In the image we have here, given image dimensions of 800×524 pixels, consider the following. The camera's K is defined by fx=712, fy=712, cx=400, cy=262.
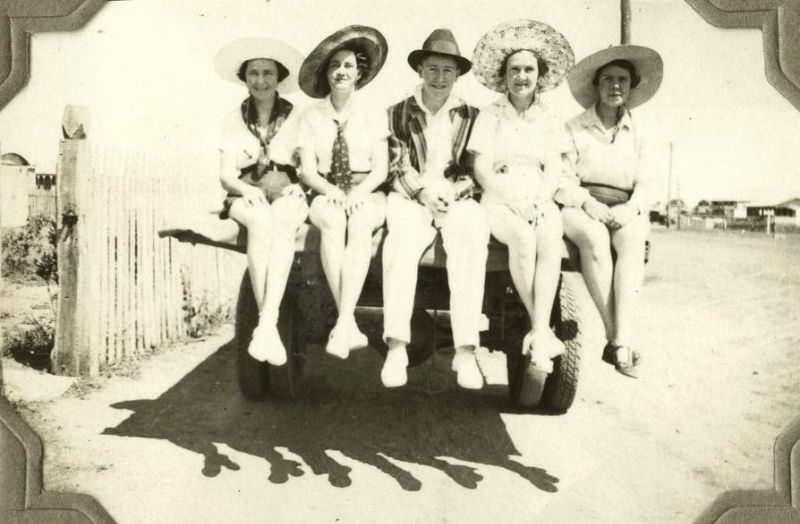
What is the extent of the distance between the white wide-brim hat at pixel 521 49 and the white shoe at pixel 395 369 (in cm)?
143

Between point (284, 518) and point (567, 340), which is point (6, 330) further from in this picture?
point (567, 340)

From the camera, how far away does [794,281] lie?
3859 mm

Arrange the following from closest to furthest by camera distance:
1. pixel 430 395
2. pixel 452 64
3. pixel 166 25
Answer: pixel 452 64 < pixel 166 25 < pixel 430 395

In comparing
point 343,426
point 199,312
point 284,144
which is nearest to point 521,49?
point 284,144

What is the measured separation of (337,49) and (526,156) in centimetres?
107

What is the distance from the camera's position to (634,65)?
361cm

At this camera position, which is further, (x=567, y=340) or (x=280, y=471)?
(x=567, y=340)

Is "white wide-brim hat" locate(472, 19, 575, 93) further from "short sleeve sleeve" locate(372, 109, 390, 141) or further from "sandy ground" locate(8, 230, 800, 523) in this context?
"sandy ground" locate(8, 230, 800, 523)

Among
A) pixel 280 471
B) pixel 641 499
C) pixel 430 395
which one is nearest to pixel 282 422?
Answer: pixel 280 471

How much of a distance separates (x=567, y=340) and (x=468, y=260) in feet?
2.69

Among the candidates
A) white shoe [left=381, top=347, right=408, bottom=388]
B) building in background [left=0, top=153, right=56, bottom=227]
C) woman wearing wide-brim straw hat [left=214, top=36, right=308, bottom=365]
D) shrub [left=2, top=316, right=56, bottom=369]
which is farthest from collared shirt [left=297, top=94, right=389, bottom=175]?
shrub [left=2, top=316, right=56, bottom=369]

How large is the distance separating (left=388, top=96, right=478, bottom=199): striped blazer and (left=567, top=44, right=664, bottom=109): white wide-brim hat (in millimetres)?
563

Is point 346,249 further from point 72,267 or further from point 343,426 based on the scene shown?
point 72,267

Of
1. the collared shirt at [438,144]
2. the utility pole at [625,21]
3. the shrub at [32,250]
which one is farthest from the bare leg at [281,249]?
the utility pole at [625,21]
